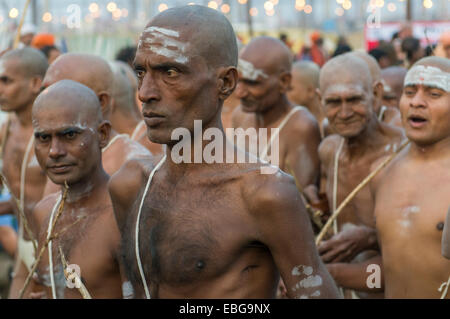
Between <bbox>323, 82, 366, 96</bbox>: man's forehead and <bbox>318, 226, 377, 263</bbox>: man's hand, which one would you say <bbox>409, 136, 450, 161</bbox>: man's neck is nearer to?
<bbox>318, 226, 377, 263</bbox>: man's hand

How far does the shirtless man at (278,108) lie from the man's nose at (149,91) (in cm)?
300

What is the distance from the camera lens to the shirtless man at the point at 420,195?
3883 millimetres

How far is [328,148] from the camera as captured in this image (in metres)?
5.47

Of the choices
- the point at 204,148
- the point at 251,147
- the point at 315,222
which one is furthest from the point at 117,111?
the point at 204,148

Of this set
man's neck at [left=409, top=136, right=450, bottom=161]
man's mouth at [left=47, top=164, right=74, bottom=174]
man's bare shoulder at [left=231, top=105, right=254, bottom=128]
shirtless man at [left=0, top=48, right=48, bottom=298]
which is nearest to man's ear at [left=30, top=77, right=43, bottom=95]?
shirtless man at [left=0, top=48, right=48, bottom=298]

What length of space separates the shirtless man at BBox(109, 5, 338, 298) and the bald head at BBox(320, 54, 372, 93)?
235cm

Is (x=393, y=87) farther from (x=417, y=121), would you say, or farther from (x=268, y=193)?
(x=268, y=193)

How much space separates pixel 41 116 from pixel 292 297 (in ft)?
5.60

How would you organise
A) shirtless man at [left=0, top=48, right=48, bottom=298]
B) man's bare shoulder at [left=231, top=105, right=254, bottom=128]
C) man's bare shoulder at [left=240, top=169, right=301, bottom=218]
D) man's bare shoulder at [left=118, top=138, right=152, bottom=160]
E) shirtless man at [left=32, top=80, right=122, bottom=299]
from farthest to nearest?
1. man's bare shoulder at [left=231, top=105, right=254, bottom=128]
2. shirtless man at [left=0, top=48, right=48, bottom=298]
3. man's bare shoulder at [left=118, top=138, right=152, bottom=160]
4. shirtless man at [left=32, top=80, right=122, bottom=299]
5. man's bare shoulder at [left=240, top=169, right=301, bottom=218]

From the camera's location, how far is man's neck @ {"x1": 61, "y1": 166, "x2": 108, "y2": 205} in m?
3.98

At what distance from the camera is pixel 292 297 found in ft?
9.45

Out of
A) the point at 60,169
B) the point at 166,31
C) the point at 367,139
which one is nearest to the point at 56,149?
the point at 60,169
